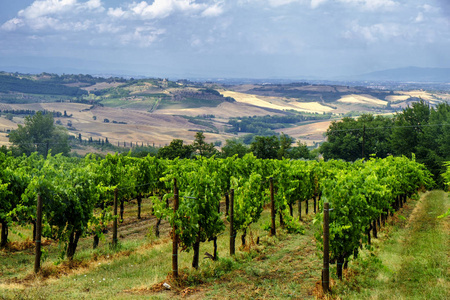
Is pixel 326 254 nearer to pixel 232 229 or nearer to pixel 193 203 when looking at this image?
pixel 193 203

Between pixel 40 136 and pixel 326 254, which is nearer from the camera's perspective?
pixel 326 254

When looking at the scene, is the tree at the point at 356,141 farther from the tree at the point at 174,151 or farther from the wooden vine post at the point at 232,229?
the wooden vine post at the point at 232,229

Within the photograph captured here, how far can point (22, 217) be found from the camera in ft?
54.6


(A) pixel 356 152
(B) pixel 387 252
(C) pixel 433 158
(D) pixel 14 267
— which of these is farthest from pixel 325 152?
(D) pixel 14 267

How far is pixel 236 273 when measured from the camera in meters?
13.1

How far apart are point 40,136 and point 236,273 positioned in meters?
125

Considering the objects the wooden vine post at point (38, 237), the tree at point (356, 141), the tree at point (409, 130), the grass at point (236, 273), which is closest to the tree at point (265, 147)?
the tree at point (356, 141)

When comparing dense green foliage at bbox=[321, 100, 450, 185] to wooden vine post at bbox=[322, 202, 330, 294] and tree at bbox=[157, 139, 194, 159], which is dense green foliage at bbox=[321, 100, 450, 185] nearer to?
tree at bbox=[157, 139, 194, 159]

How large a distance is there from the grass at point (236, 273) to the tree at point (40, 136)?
104 metres

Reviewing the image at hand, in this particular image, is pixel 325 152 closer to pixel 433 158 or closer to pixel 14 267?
pixel 433 158

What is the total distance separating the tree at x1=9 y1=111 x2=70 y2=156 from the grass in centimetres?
10378

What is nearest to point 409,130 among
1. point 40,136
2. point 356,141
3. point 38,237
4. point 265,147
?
point 356,141

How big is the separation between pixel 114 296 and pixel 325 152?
6988 cm

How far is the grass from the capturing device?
11.2m
